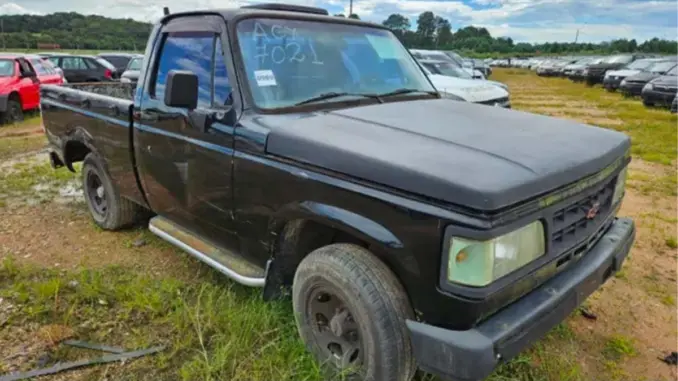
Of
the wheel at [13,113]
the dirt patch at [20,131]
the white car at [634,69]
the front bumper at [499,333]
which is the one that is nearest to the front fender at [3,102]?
the wheel at [13,113]

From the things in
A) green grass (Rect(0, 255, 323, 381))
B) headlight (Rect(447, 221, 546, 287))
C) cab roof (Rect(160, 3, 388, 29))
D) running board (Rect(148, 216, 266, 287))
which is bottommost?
green grass (Rect(0, 255, 323, 381))

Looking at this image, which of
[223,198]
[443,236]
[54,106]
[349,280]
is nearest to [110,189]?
[54,106]

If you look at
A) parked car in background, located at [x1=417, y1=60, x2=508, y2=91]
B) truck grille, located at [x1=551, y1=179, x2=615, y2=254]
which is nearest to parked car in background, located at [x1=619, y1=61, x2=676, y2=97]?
parked car in background, located at [x1=417, y1=60, x2=508, y2=91]

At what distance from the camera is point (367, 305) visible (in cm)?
231

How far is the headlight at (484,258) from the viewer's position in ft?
6.66

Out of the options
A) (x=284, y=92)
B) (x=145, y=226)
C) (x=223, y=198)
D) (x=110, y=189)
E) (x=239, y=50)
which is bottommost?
(x=145, y=226)

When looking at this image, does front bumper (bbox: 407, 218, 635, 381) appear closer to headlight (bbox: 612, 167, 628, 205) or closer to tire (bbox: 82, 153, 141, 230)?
headlight (bbox: 612, 167, 628, 205)

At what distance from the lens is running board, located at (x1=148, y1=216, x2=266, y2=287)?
3057 mm

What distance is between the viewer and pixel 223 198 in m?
3.12

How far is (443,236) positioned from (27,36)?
153 ft

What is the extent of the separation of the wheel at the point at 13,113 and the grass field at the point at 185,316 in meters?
8.04

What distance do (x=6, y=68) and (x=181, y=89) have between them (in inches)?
463

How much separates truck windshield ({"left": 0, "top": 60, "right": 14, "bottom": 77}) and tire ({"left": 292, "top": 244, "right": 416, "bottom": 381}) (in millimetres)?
12475

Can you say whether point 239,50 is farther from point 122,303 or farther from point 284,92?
point 122,303
